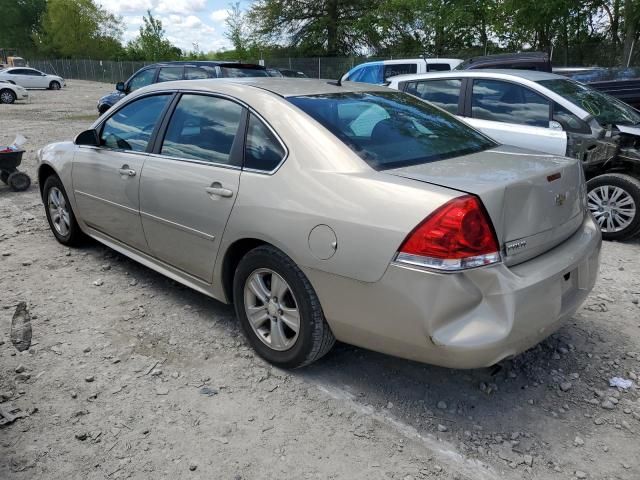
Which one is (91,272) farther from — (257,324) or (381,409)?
(381,409)

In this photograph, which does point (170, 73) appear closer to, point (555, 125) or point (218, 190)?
point (555, 125)

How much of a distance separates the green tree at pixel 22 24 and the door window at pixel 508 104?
7396 centimetres

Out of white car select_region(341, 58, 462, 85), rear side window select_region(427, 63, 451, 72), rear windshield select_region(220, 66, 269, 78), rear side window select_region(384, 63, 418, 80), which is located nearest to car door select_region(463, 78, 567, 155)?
rear windshield select_region(220, 66, 269, 78)

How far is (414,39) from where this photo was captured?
93.7ft

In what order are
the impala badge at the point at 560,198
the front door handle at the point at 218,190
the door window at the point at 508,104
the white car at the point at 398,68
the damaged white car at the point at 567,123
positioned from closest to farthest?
the impala badge at the point at 560,198 → the front door handle at the point at 218,190 → the damaged white car at the point at 567,123 → the door window at the point at 508,104 → the white car at the point at 398,68

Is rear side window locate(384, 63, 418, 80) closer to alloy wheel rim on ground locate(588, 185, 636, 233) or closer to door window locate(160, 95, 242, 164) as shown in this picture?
alloy wheel rim on ground locate(588, 185, 636, 233)

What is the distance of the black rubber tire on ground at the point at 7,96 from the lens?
24406mm

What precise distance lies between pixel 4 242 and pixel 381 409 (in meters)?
4.45

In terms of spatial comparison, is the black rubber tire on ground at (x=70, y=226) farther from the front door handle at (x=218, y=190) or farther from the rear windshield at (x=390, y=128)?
the rear windshield at (x=390, y=128)

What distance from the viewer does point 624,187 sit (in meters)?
5.23

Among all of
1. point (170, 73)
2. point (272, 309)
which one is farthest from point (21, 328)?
point (170, 73)

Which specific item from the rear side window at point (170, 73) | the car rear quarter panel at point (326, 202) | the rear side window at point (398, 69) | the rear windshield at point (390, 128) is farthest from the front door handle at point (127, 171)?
the rear side window at point (398, 69)

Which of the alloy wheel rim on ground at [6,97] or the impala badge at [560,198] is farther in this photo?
the alloy wheel rim on ground at [6,97]

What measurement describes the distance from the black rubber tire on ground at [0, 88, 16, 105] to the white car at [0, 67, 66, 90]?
23.8 feet
